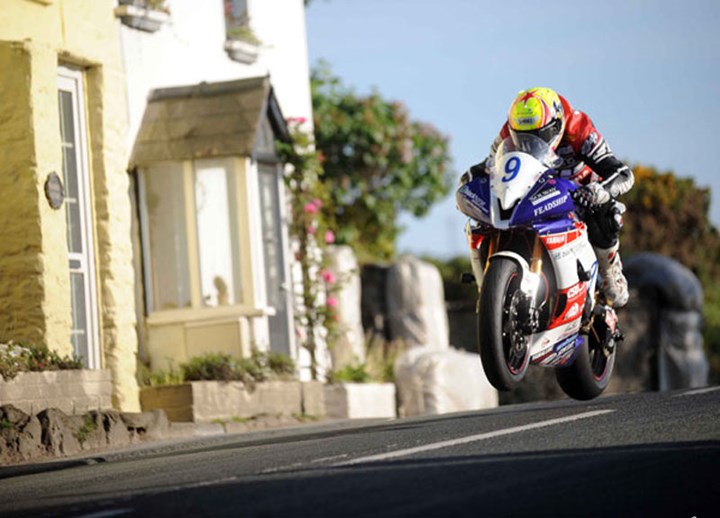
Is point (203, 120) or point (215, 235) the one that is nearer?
point (203, 120)

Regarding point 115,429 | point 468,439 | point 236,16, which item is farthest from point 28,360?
point 236,16

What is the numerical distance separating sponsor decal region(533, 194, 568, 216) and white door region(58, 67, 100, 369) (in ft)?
23.6

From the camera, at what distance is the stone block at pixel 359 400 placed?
19719mm

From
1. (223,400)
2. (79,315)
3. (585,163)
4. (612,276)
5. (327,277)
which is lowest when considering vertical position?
(223,400)

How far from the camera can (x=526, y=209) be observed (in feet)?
34.1

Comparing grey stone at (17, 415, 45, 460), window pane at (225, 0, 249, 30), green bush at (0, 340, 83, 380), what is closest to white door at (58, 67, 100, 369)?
green bush at (0, 340, 83, 380)

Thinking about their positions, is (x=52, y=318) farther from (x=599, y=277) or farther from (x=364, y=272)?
(x=364, y=272)

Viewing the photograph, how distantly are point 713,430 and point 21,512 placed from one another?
3.42 metres

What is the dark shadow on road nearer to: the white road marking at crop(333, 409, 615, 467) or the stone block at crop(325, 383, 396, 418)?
the white road marking at crop(333, 409, 615, 467)

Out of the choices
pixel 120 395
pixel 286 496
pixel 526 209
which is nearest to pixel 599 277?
pixel 526 209

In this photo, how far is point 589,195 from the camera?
425 inches

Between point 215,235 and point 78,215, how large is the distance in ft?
8.61

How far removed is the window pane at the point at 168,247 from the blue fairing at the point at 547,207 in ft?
28.4

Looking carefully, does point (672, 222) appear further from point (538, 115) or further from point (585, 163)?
point (538, 115)
